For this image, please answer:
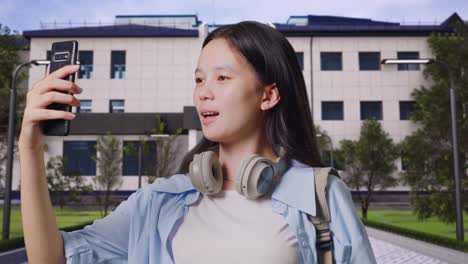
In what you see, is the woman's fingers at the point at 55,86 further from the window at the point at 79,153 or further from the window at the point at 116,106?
the window at the point at 116,106

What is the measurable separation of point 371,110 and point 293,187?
123ft

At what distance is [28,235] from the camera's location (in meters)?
1.70

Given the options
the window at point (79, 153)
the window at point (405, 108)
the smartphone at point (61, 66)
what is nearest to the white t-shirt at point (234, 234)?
the smartphone at point (61, 66)

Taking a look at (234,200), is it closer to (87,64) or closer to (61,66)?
(61,66)

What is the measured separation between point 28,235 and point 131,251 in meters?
0.42

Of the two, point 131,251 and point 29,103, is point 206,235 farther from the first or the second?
point 29,103

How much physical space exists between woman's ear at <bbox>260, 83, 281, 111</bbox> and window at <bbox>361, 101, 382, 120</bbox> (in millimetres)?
36949

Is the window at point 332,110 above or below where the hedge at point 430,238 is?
above

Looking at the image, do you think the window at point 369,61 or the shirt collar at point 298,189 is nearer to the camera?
the shirt collar at point 298,189

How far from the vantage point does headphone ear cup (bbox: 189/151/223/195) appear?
6.40ft

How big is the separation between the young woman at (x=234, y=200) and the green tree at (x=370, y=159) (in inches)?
1158

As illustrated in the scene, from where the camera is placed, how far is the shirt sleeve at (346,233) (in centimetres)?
180

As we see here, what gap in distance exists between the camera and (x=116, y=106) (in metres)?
38.1

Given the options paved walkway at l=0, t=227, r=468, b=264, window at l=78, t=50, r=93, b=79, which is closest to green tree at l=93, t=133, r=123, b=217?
window at l=78, t=50, r=93, b=79
